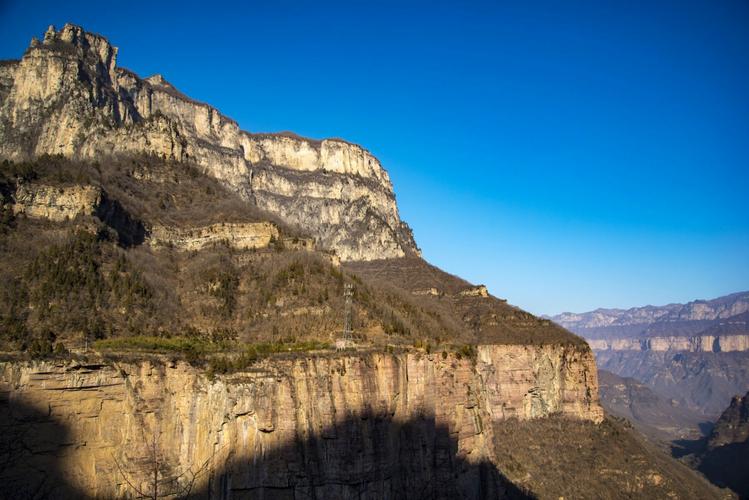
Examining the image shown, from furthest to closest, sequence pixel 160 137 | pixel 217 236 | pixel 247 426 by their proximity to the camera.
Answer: pixel 160 137, pixel 217 236, pixel 247 426

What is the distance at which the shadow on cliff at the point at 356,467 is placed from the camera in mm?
49750

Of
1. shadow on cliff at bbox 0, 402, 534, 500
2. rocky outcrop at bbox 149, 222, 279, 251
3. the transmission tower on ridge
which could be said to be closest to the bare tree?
shadow on cliff at bbox 0, 402, 534, 500

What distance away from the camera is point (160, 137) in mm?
99875

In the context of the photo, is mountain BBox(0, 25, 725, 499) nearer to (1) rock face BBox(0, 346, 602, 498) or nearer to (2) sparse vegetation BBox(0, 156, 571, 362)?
(1) rock face BBox(0, 346, 602, 498)

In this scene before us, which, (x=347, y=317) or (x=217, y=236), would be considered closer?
(x=347, y=317)

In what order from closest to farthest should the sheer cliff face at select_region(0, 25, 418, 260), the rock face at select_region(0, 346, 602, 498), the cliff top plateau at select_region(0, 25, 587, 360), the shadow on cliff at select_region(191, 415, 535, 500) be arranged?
the rock face at select_region(0, 346, 602, 498) → the shadow on cliff at select_region(191, 415, 535, 500) → the cliff top plateau at select_region(0, 25, 587, 360) → the sheer cliff face at select_region(0, 25, 418, 260)

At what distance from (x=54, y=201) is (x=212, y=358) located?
29.5 metres

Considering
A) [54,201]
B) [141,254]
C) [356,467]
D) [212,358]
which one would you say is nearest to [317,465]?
[356,467]

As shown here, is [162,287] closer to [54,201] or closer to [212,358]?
[54,201]

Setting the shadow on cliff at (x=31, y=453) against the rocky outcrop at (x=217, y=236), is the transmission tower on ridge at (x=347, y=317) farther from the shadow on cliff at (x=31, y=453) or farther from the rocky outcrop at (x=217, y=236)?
the shadow on cliff at (x=31, y=453)

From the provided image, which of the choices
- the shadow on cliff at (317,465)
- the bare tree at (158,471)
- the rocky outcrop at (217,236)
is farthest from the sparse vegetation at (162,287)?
the bare tree at (158,471)

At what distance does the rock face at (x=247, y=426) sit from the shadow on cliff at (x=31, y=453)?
72 mm

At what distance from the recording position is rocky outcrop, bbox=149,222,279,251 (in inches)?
3295

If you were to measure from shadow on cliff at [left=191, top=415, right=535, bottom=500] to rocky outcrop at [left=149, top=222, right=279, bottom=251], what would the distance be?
34132 mm
